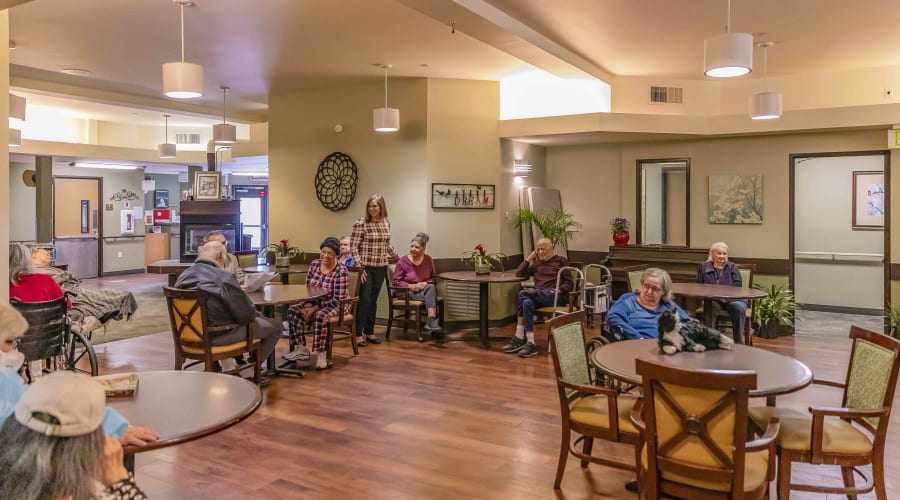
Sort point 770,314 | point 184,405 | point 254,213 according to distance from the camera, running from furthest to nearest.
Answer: point 254,213 → point 770,314 → point 184,405

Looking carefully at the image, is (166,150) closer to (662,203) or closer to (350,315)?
(350,315)

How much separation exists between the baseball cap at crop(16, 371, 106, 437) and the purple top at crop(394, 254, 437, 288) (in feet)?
18.2

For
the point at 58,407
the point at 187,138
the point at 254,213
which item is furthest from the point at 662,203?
the point at 254,213

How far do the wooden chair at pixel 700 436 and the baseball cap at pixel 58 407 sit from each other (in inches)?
71.9

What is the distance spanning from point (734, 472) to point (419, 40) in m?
4.59

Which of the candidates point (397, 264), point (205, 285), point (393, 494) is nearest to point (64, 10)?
point (205, 285)

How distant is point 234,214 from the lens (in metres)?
11.2

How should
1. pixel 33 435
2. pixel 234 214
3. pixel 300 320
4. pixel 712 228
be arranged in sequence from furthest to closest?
pixel 234 214, pixel 712 228, pixel 300 320, pixel 33 435

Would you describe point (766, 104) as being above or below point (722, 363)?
above

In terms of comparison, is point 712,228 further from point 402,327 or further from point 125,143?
point 125,143

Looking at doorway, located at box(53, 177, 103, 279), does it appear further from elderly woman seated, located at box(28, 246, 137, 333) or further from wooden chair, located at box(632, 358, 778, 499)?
wooden chair, located at box(632, 358, 778, 499)

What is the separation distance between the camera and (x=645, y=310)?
4094 millimetres

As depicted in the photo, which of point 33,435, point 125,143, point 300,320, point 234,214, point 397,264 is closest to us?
point 33,435

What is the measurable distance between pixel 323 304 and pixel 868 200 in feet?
24.3
